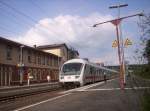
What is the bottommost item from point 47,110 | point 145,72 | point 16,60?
point 47,110

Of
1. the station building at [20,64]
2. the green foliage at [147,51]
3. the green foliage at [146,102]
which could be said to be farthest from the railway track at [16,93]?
the station building at [20,64]

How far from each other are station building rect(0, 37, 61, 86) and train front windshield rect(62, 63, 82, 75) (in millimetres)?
17351

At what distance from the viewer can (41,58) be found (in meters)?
60.3

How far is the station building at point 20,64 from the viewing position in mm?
43219

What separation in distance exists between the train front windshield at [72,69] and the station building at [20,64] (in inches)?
683

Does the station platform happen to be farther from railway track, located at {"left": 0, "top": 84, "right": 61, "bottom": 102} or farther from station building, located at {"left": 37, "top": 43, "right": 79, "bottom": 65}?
station building, located at {"left": 37, "top": 43, "right": 79, "bottom": 65}

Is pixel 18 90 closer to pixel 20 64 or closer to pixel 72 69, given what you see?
pixel 72 69

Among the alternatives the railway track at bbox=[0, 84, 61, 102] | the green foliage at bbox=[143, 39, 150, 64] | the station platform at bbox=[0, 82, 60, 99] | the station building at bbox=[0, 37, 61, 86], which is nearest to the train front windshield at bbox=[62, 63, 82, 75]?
the railway track at bbox=[0, 84, 61, 102]

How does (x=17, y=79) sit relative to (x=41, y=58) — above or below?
below

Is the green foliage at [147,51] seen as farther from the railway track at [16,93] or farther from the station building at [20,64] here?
the station building at [20,64]

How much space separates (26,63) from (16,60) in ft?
13.0

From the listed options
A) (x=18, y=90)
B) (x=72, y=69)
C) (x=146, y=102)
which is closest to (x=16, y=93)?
(x=18, y=90)

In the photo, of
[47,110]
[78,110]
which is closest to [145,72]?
[78,110]

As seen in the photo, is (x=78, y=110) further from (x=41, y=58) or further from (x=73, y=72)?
(x=41, y=58)
